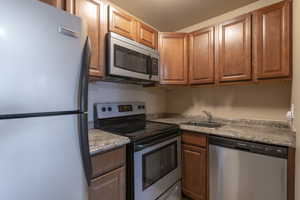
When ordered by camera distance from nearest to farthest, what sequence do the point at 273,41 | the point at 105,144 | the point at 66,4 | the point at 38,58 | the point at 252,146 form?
the point at 38,58 < the point at 105,144 < the point at 66,4 < the point at 252,146 < the point at 273,41

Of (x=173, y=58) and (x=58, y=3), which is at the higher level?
(x=58, y=3)

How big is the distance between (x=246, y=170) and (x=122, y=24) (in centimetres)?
192

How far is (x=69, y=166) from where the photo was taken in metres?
0.79

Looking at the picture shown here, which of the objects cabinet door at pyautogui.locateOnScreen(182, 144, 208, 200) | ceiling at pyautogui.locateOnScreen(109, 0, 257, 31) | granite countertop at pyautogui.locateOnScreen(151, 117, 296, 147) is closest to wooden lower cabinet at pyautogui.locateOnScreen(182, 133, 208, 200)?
cabinet door at pyautogui.locateOnScreen(182, 144, 208, 200)

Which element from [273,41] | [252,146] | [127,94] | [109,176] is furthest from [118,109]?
[273,41]

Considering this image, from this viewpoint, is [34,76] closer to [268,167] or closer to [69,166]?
[69,166]

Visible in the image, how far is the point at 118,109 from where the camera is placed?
1.93 meters

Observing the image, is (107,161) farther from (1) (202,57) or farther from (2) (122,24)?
(1) (202,57)

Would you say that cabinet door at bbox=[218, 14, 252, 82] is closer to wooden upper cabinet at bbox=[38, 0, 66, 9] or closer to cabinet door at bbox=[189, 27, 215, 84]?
cabinet door at bbox=[189, 27, 215, 84]

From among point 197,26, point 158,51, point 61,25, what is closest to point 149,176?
point 61,25

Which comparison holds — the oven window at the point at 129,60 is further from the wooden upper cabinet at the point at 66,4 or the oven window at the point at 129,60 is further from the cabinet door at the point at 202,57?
the cabinet door at the point at 202,57

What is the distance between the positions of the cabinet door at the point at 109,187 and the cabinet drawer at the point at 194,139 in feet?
3.05

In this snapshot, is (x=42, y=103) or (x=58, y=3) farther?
(x=58, y=3)

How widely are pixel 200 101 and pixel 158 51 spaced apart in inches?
40.5
